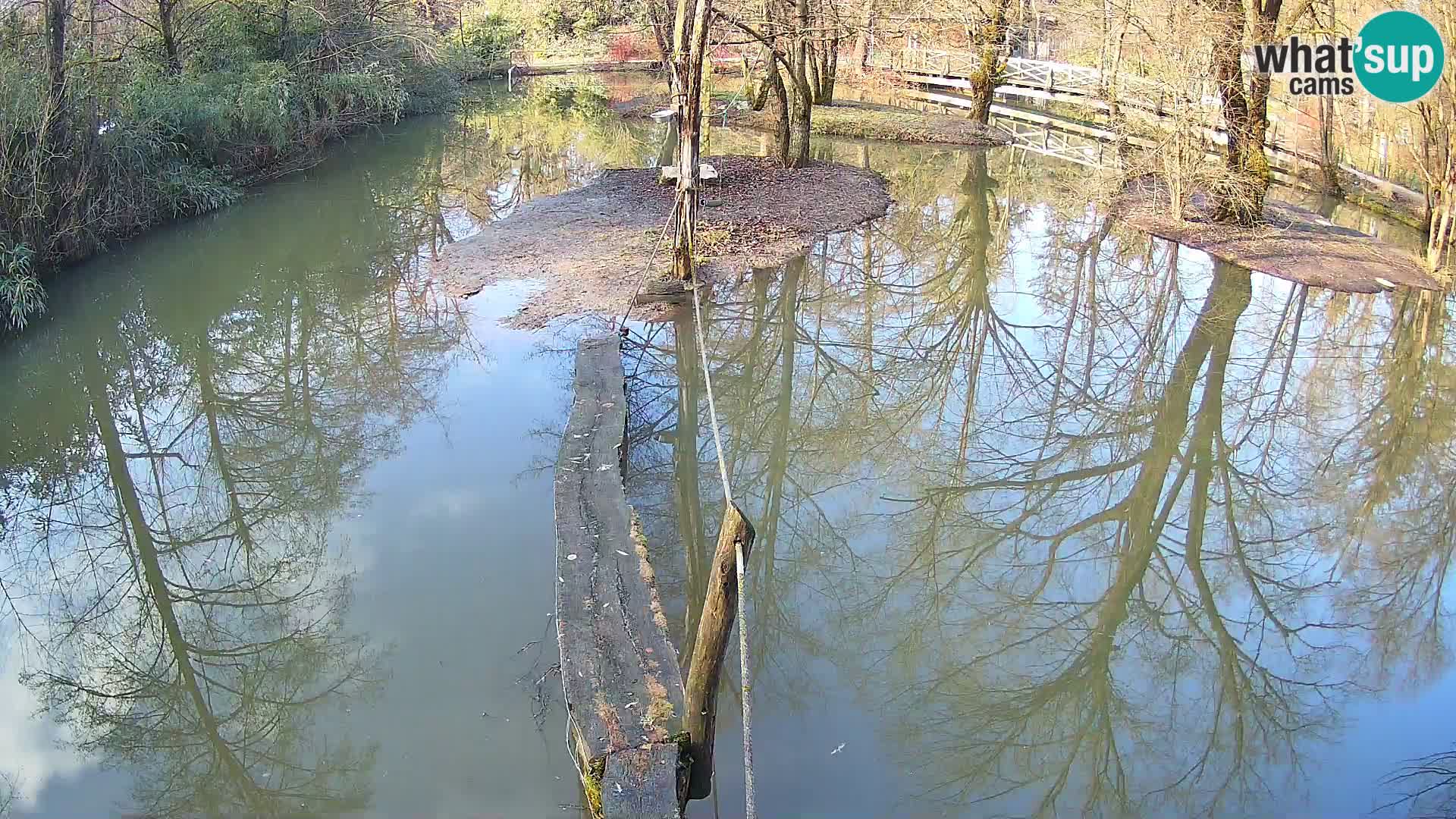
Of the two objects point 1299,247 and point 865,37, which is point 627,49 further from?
point 1299,247

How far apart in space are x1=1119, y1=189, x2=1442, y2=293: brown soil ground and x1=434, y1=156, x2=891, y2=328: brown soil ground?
4.30m

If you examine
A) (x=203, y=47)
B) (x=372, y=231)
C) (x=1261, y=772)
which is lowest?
(x=1261, y=772)

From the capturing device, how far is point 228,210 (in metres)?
15.2

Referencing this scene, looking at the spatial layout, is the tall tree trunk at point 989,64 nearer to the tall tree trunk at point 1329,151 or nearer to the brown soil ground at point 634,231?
the brown soil ground at point 634,231

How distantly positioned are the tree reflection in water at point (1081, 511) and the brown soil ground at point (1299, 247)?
0.50m

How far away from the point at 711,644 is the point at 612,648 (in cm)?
83

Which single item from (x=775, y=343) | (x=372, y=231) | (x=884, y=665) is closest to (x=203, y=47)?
(x=372, y=231)

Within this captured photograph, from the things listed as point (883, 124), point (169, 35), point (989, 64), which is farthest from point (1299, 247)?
point (169, 35)

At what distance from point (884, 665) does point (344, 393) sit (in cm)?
570

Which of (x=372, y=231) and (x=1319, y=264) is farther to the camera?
(x=372, y=231)

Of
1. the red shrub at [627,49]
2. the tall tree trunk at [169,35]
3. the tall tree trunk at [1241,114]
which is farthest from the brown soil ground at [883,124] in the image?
the red shrub at [627,49]

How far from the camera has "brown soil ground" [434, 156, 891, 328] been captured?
11.4 m

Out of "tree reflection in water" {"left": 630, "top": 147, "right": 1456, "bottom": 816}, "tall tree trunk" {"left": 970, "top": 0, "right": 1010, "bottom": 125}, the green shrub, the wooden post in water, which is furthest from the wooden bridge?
the green shrub

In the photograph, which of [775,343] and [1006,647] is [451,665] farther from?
[775,343]
